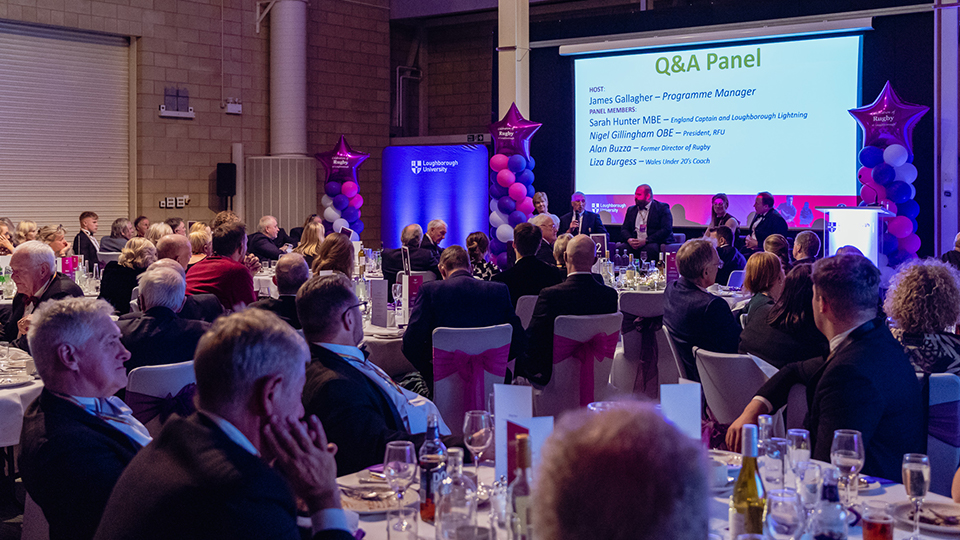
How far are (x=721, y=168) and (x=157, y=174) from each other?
757 centimetres

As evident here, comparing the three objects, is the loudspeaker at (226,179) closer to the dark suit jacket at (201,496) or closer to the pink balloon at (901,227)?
the pink balloon at (901,227)

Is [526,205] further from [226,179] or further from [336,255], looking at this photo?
[336,255]

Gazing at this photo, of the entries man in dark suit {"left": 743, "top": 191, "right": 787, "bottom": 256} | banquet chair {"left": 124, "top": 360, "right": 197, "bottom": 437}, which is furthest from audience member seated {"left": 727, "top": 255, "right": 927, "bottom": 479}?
man in dark suit {"left": 743, "top": 191, "right": 787, "bottom": 256}

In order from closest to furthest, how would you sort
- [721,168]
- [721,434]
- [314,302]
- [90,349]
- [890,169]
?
[90,349] < [314,302] < [721,434] < [890,169] < [721,168]

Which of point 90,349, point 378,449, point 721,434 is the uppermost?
point 90,349

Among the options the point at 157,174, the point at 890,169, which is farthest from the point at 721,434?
the point at 157,174

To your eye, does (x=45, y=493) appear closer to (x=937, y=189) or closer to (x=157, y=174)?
(x=937, y=189)

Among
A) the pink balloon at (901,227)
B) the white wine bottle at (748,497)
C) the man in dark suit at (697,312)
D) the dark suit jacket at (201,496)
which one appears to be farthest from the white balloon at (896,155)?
the dark suit jacket at (201,496)

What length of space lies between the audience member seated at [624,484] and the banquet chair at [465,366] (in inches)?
135

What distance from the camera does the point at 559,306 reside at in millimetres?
5043

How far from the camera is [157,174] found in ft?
39.5

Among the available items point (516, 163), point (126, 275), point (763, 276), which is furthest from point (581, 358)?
point (516, 163)

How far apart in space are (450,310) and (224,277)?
5.53ft

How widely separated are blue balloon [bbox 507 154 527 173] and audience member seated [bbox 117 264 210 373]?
23.7 feet
